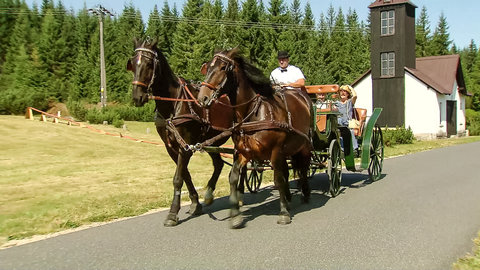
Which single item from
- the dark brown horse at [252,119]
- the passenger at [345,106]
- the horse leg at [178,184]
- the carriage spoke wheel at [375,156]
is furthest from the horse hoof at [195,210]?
the carriage spoke wheel at [375,156]

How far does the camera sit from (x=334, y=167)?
9.09 m

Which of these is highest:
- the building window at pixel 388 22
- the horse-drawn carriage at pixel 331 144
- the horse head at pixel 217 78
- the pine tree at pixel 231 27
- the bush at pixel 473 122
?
the pine tree at pixel 231 27

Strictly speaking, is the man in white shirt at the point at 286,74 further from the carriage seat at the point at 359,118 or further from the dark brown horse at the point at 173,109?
the carriage seat at the point at 359,118

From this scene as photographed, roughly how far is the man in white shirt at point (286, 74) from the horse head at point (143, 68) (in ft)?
9.05

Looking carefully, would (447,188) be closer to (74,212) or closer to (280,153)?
(280,153)

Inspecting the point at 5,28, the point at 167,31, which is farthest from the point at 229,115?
the point at 5,28

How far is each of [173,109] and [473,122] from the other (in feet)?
143

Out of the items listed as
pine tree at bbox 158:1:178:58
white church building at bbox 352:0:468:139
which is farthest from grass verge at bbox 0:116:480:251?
pine tree at bbox 158:1:178:58

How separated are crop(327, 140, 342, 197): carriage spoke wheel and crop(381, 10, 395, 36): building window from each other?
28.5 m

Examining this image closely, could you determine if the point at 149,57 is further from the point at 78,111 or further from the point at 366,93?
the point at 366,93

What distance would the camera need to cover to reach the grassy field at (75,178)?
7508mm

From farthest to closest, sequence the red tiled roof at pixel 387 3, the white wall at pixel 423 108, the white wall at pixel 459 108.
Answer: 1. the white wall at pixel 459 108
2. the red tiled roof at pixel 387 3
3. the white wall at pixel 423 108

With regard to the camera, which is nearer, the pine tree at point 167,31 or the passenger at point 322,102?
the passenger at point 322,102

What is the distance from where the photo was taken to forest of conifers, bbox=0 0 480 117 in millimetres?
53500
